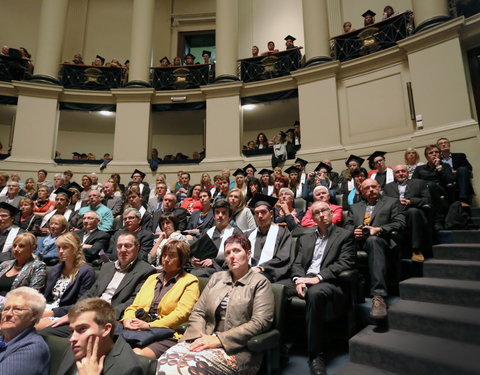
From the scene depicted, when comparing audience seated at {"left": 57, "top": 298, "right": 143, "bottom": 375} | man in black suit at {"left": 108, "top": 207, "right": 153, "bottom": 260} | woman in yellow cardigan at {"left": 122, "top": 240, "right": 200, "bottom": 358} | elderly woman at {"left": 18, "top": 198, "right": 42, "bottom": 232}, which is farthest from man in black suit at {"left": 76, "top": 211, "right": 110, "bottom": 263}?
audience seated at {"left": 57, "top": 298, "right": 143, "bottom": 375}

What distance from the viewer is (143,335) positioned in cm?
185


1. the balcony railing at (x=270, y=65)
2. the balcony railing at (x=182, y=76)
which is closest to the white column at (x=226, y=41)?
the balcony railing at (x=270, y=65)

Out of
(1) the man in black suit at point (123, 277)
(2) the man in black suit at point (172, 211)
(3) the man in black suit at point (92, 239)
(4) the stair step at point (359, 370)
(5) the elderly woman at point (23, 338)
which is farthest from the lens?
(2) the man in black suit at point (172, 211)

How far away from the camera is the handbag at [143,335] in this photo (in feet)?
5.98

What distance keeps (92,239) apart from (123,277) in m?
1.39

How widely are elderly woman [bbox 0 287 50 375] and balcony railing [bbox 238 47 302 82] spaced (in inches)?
321

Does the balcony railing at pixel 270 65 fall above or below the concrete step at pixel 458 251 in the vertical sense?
above

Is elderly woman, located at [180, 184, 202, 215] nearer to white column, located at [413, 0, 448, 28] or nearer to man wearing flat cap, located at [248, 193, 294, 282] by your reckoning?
man wearing flat cap, located at [248, 193, 294, 282]

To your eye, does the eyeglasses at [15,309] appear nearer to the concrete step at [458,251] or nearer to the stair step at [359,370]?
the stair step at [359,370]

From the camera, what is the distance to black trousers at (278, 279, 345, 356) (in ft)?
6.77

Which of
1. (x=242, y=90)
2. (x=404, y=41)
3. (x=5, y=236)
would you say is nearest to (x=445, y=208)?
(x=404, y=41)

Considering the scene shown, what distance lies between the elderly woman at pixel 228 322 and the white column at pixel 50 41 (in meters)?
9.51

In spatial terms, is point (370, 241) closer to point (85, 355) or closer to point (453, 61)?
point (85, 355)

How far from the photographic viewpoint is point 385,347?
193 centimetres
